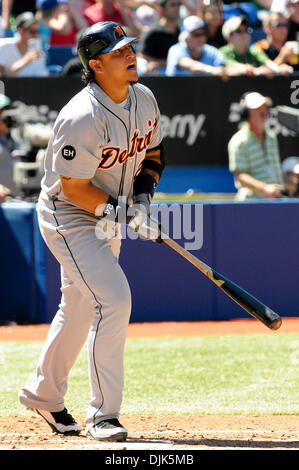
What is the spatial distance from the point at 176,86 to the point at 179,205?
3114 mm

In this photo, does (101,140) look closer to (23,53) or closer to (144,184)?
(144,184)

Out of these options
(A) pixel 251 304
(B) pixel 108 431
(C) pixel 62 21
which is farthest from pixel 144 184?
(C) pixel 62 21

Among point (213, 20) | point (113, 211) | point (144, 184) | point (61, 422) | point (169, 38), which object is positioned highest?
point (213, 20)

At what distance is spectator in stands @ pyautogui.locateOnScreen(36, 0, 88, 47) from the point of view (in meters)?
11.9

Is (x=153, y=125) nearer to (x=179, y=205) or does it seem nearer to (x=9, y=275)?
(x=179, y=205)

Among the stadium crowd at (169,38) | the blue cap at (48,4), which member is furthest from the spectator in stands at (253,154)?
the blue cap at (48,4)

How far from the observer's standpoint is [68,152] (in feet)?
14.4

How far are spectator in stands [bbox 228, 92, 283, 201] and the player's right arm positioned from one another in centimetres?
476

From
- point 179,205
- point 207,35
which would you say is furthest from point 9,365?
point 207,35

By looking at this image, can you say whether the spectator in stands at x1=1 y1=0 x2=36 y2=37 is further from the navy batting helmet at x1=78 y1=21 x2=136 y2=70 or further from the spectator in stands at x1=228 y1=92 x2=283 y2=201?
the navy batting helmet at x1=78 y1=21 x2=136 y2=70

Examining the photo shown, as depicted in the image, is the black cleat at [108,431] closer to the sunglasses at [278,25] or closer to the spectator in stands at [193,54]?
the spectator in stands at [193,54]

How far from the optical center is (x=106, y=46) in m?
4.50

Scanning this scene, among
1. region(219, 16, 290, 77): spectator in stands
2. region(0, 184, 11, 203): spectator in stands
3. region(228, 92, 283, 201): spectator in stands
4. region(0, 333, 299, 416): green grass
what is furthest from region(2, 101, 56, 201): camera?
region(0, 333, 299, 416): green grass

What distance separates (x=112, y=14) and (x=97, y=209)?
791cm
